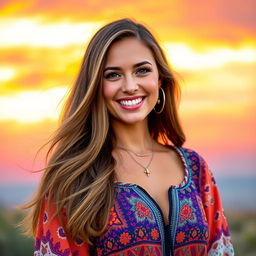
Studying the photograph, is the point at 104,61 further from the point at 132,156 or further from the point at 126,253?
the point at 126,253

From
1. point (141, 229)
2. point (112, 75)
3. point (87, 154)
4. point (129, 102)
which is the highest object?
point (112, 75)

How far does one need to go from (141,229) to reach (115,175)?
31 centimetres

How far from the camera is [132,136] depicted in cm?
343

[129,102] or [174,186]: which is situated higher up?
[129,102]

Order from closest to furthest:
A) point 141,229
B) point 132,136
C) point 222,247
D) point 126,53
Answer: point 141,229 < point 126,53 < point 132,136 < point 222,247

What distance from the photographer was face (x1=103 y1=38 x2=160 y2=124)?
10.6ft

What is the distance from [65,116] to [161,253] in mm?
843

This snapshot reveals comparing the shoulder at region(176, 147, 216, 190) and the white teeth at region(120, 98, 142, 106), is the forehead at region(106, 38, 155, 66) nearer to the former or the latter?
the white teeth at region(120, 98, 142, 106)

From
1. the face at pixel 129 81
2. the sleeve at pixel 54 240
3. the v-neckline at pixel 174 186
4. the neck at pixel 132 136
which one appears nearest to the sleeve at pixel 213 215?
the v-neckline at pixel 174 186

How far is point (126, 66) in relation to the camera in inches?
127

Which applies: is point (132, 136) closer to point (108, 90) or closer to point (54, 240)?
point (108, 90)

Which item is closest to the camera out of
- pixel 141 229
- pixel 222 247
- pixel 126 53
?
pixel 141 229

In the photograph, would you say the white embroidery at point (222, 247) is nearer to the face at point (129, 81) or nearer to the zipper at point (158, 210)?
the zipper at point (158, 210)

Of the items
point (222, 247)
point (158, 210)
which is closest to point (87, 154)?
point (158, 210)
